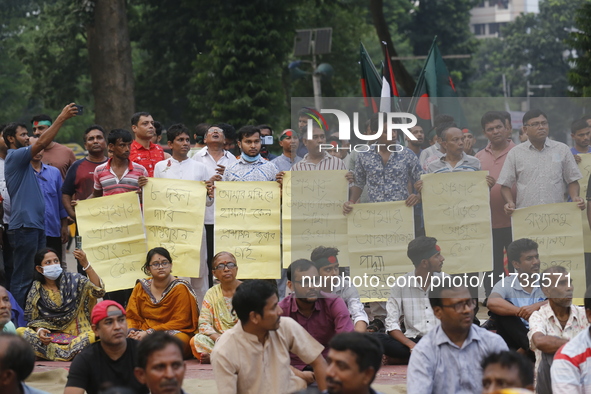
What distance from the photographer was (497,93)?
254 feet

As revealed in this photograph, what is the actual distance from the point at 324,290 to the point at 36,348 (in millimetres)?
2613

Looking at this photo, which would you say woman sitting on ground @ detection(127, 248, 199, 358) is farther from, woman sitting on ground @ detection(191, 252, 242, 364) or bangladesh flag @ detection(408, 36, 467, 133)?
bangladesh flag @ detection(408, 36, 467, 133)

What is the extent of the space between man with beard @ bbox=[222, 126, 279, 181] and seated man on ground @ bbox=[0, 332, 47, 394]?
4321 millimetres

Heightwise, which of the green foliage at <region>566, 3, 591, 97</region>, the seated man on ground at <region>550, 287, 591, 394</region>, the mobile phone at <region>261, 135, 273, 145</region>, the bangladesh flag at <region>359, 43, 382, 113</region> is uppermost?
the green foliage at <region>566, 3, 591, 97</region>

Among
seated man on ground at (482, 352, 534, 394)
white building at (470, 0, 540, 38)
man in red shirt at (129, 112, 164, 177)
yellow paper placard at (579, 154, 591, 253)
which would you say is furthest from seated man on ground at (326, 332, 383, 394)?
white building at (470, 0, 540, 38)

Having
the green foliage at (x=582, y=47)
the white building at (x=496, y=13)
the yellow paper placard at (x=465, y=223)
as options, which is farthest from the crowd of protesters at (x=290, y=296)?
the white building at (x=496, y=13)

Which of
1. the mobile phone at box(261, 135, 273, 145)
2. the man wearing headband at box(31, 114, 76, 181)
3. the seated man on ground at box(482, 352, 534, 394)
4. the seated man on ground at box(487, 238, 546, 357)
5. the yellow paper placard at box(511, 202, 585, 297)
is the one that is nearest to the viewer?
the seated man on ground at box(482, 352, 534, 394)

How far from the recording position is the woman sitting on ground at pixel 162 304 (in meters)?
8.09

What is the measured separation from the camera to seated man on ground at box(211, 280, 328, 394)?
546 centimetres

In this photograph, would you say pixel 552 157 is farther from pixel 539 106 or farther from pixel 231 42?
pixel 231 42

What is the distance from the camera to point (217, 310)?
7.89 metres

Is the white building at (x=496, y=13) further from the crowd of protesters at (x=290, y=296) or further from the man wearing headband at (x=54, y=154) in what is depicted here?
the crowd of protesters at (x=290, y=296)

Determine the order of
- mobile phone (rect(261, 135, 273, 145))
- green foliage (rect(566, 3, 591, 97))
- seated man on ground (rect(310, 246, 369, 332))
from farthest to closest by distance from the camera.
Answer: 1. green foliage (rect(566, 3, 591, 97))
2. mobile phone (rect(261, 135, 273, 145))
3. seated man on ground (rect(310, 246, 369, 332))

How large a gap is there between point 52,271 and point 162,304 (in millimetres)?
959
